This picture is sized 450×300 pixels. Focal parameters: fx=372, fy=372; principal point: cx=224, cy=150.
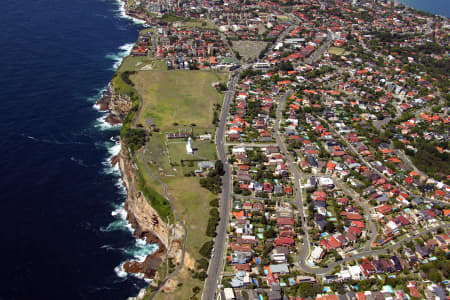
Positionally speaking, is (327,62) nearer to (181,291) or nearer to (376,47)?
(376,47)

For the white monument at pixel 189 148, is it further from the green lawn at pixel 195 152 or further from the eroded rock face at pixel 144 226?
the eroded rock face at pixel 144 226

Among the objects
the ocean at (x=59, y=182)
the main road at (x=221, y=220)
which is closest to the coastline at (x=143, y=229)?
the ocean at (x=59, y=182)

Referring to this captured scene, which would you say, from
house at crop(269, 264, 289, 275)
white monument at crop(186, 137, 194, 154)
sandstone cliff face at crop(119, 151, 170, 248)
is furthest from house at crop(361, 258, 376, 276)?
white monument at crop(186, 137, 194, 154)

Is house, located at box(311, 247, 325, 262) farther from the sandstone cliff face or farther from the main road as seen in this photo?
the sandstone cliff face

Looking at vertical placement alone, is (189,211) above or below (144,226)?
above

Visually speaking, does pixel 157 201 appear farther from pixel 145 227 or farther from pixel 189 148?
pixel 189 148

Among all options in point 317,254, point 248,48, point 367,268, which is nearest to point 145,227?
point 317,254

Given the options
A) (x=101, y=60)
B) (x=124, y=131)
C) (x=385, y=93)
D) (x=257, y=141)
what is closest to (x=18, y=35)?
(x=101, y=60)
